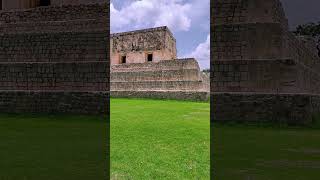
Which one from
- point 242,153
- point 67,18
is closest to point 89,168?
point 242,153

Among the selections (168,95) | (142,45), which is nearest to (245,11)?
(168,95)

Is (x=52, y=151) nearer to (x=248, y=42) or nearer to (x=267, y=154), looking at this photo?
(x=267, y=154)

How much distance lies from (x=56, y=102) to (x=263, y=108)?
5.59 metres

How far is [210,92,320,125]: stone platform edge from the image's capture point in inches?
371

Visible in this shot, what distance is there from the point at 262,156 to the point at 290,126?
4.23m

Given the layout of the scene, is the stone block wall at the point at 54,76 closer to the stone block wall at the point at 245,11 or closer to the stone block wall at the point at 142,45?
the stone block wall at the point at 245,11

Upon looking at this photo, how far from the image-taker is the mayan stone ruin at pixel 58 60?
11.6 metres

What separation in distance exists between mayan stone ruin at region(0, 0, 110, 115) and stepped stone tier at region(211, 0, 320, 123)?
3.13m

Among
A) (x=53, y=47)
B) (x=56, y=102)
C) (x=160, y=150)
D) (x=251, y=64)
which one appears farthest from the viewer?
(x=53, y=47)

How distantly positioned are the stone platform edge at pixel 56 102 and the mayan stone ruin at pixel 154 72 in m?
9.95

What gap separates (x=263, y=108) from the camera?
32.1ft

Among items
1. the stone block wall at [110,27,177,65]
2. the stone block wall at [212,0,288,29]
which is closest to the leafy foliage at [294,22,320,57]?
the stone block wall at [110,27,177,65]

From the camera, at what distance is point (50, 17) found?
12.7 metres

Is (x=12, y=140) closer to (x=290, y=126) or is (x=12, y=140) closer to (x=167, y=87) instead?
(x=290, y=126)
